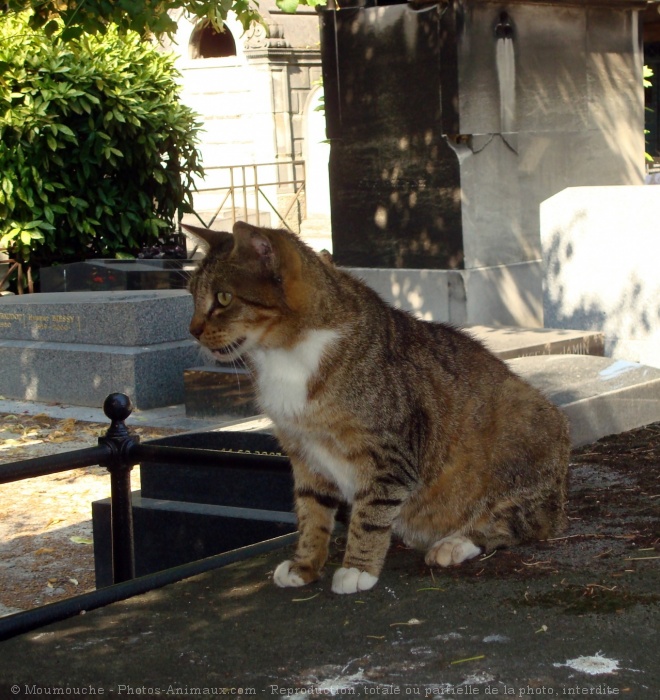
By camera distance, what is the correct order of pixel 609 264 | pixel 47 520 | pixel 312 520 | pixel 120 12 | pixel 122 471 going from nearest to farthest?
1. pixel 312 520
2. pixel 122 471
3. pixel 47 520
4. pixel 120 12
5. pixel 609 264

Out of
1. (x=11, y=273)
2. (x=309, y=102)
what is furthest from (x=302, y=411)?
(x=309, y=102)

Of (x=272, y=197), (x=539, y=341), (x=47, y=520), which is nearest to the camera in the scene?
(x=47, y=520)

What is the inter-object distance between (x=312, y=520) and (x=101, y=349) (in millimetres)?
6497

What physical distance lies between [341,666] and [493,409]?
1.30 m

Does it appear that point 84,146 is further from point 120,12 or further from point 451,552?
point 451,552

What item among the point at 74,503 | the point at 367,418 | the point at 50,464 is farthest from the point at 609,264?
the point at 50,464

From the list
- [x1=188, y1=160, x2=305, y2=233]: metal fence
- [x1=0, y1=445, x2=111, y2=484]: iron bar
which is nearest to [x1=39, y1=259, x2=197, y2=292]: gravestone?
[x1=0, y1=445, x2=111, y2=484]: iron bar

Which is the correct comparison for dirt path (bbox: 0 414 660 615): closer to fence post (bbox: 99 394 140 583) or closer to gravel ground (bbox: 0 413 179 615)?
gravel ground (bbox: 0 413 179 615)

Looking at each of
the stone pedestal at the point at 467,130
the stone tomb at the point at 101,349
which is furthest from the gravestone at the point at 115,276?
the stone pedestal at the point at 467,130

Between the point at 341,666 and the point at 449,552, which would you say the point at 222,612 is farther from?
the point at 449,552

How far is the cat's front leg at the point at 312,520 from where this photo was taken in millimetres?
3605

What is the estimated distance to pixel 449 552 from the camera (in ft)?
11.9

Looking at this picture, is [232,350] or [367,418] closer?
[367,418]

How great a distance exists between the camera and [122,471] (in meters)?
4.00
